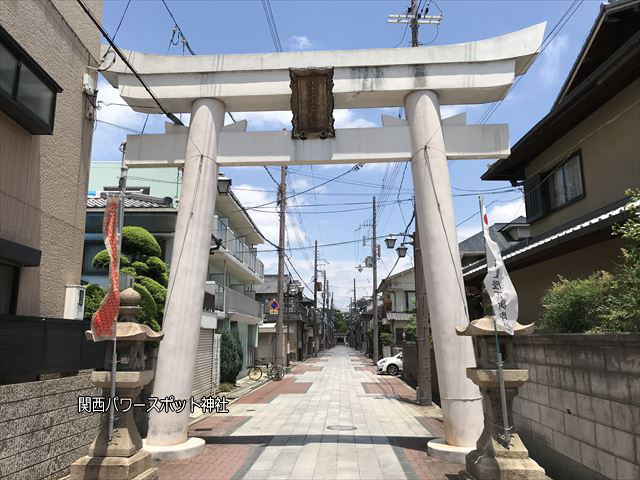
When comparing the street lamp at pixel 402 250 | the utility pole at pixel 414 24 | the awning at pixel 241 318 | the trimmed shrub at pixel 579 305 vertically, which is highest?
the utility pole at pixel 414 24

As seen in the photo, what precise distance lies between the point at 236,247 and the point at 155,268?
41.2 ft

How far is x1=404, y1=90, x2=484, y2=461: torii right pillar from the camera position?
8.54m

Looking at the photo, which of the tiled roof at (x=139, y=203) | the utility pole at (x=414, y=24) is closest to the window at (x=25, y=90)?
the tiled roof at (x=139, y=203)

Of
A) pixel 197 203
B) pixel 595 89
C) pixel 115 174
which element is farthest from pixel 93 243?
pixel 595 89

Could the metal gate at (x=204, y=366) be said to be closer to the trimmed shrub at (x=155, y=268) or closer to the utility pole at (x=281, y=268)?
the trimmed shrub at (x=155, y=268)

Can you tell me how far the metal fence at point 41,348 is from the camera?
6.45 meters

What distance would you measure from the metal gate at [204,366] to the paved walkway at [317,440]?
155 cm

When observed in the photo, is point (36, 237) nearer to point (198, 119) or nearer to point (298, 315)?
point (198, 119)

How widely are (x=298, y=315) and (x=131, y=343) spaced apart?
44.0 meters

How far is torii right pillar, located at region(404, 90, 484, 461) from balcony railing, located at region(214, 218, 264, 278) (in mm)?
12771

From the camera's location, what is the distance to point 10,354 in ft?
21.2

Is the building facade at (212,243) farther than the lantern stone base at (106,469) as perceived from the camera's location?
Yes

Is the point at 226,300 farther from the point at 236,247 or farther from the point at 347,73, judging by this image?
Result: the point at 347,73

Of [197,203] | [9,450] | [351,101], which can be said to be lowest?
[9,450]
